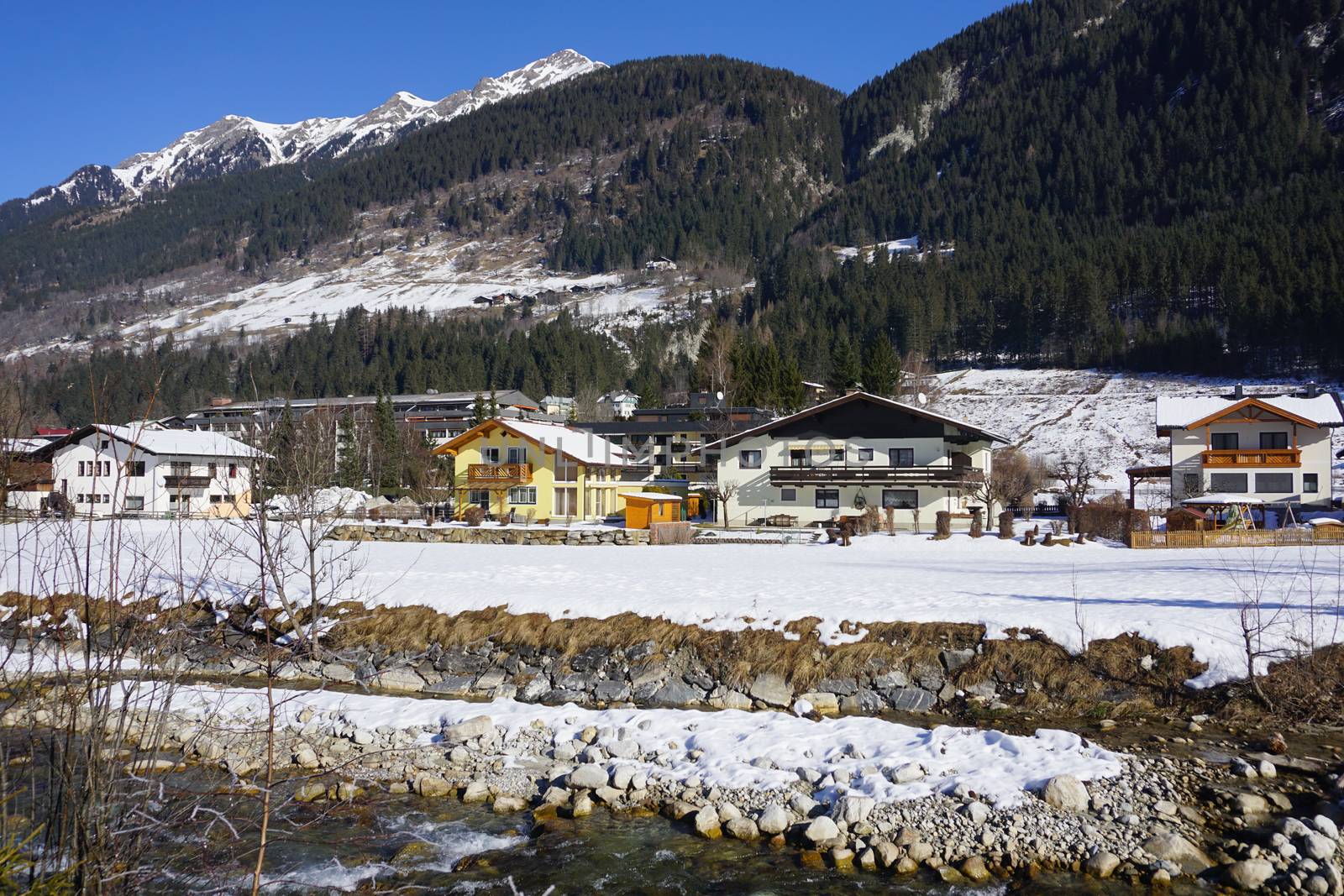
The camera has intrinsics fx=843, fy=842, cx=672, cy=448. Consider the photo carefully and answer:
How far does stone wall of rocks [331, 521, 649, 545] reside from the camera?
38.1 m

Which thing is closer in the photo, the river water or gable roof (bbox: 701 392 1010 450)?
the river water

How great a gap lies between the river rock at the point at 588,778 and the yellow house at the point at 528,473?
3969cm

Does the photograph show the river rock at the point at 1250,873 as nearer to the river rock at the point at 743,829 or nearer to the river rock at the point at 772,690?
the river rock at the point at 743,829

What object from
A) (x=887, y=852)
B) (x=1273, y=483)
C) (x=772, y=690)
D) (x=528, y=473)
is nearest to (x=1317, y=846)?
(x=887, y=852)

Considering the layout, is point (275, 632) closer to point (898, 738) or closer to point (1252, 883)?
point (898, 738)

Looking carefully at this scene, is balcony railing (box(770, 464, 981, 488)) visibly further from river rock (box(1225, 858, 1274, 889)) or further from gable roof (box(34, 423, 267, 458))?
river rock (box(1225, 858, 1274, 889))

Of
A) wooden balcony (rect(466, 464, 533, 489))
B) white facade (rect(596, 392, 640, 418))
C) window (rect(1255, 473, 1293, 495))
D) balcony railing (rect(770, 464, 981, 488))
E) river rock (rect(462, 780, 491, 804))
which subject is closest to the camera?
river rock (rect(462, 780, 491, 804))

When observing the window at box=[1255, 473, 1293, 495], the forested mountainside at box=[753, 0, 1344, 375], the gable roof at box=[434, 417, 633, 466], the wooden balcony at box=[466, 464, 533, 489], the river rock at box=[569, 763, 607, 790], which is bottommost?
the river rock at box=[569, 763, 607, 790]

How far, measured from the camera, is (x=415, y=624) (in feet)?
68.6

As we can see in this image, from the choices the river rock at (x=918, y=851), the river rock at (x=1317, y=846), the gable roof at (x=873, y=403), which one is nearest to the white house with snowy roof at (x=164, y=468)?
the gable roof at (x=873, y=403)

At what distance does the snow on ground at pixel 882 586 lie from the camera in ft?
57.1

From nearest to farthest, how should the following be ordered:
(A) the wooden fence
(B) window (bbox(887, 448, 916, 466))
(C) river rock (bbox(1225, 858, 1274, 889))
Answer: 1. (C) river rock (bbox(1225, 858, 1274, 889))
2. (A) the wooden fence
3. (B) window (bbox(887, 448, 916, 466))

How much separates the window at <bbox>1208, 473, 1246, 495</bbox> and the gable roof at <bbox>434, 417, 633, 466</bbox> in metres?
37.3

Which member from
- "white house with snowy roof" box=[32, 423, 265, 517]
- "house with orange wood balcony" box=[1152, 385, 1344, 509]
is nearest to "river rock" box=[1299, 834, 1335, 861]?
"house with orange wood balcony" box=[1152, 385, 1344, 509]
